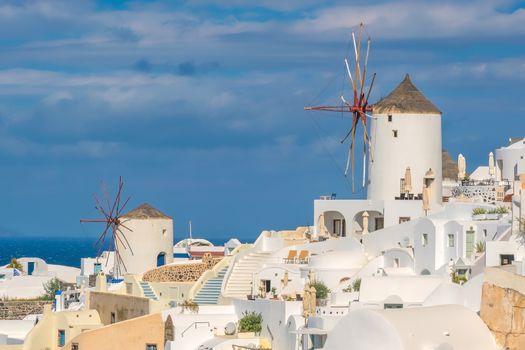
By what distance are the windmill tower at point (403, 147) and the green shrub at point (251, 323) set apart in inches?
427

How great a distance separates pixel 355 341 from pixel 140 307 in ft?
48.3

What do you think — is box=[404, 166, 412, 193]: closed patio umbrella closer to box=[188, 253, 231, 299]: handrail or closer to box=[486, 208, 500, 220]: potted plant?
box=[188, 253, 231, 299]: handrail

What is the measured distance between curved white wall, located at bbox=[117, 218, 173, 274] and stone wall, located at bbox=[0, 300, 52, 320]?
5685 mm

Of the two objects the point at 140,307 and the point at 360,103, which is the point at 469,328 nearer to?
the point at 140,307

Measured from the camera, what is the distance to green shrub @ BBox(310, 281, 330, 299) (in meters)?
46.2

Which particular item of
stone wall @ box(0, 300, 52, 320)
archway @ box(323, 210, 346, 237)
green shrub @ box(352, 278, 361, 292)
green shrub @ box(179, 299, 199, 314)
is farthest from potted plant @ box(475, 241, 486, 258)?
stone wall @ box(0, 300, 52, 320)

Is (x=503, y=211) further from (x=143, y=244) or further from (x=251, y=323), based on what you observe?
(x=143, y=244)

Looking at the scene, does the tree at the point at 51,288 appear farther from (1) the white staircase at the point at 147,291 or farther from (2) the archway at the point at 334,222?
(2) the archway at the point at 334,222

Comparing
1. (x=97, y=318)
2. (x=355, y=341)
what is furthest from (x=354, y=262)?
(x=355, y=341)

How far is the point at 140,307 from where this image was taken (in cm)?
5050

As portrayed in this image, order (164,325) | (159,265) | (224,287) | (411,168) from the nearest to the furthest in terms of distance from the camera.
Answer: (164,325), (224,287), (411,168), (159,265)

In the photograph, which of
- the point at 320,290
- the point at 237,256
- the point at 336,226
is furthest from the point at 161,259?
the point at 320,290

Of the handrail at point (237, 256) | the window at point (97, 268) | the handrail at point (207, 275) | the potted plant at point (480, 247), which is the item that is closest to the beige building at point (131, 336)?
the handrail at point (237, 256)

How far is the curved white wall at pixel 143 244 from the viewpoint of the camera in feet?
193
